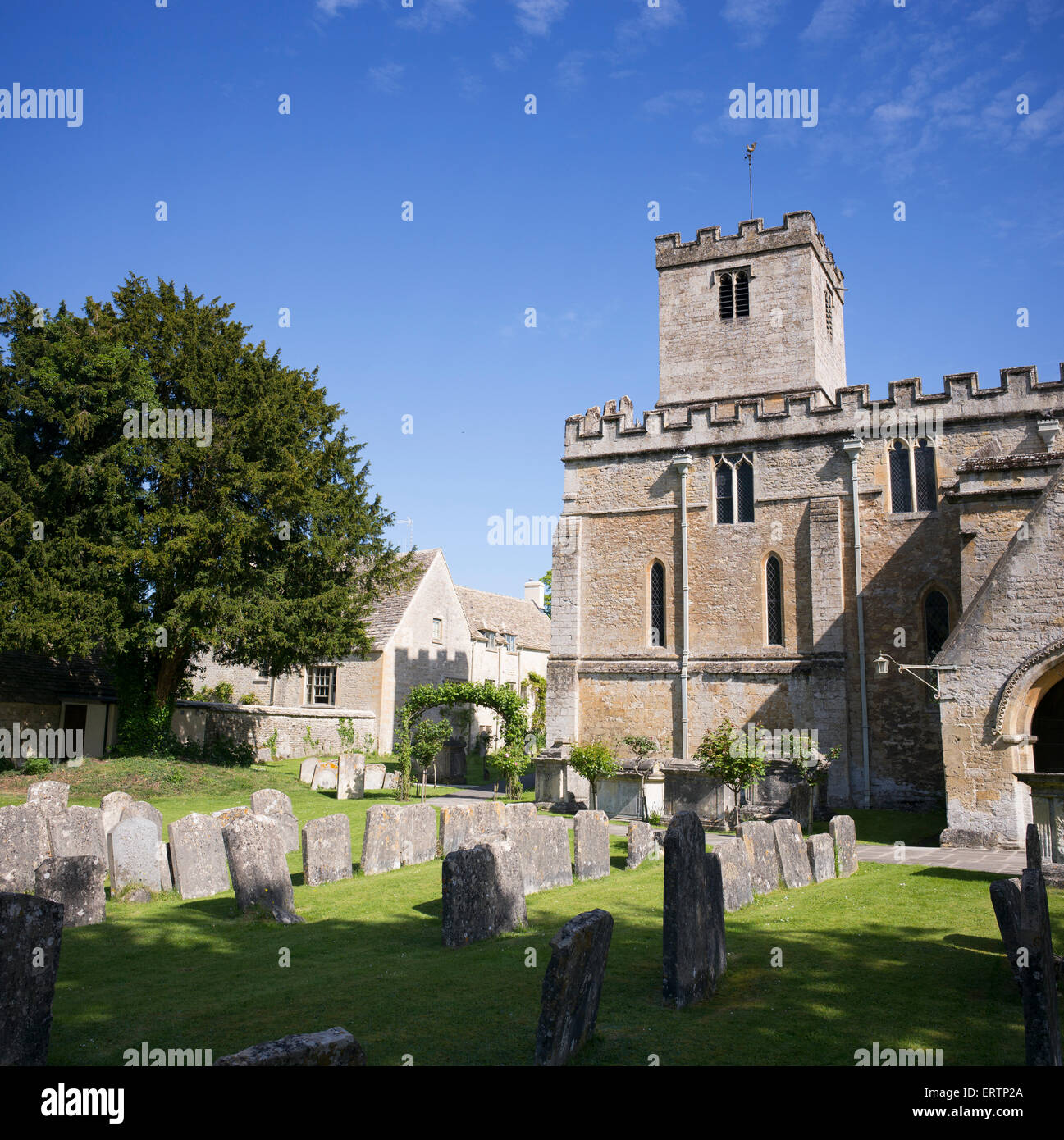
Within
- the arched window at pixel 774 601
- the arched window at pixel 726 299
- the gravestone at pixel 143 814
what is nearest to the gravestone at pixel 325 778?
the gravestone at pixel 143 814

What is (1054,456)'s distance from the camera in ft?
58.1

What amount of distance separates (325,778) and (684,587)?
12095 mm

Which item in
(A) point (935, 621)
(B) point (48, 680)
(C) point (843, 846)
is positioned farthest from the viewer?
(B) point (48, 680)

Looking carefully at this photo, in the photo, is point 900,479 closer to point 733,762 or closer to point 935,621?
point 935,621

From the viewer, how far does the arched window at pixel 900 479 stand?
77.3ft

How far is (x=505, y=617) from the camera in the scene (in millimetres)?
45750

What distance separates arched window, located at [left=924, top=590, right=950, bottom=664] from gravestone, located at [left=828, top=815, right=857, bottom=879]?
10.3m

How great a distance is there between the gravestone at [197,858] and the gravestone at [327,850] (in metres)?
1.16

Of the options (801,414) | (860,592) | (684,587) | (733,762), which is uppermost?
(801,414)

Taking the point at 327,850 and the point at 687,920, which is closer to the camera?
the point at 687,920

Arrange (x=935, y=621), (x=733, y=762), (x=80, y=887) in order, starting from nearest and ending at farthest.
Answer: (x=80, y=887) < (x=733, y=762) < (x=935, y=621)

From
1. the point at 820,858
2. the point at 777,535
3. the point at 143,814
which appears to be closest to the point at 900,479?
the point at 777,535

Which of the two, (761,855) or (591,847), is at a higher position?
(761,855)

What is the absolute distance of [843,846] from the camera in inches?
531
